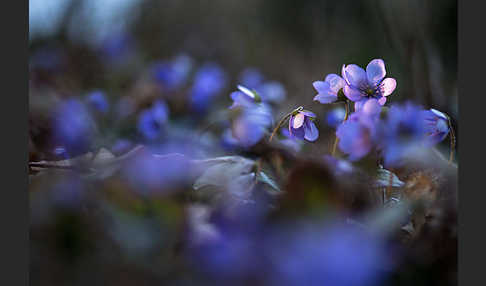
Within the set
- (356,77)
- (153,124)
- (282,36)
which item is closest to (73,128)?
(153,124)

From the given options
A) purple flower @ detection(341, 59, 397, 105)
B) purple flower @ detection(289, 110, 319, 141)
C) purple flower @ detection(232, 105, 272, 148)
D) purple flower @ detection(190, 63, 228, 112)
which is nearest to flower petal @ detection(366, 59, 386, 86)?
purple flower @ detection(341, 59, 397, 105)

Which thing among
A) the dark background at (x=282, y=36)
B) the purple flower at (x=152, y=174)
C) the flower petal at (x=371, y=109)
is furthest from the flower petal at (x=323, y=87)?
the dark background at (x=282, y=36)

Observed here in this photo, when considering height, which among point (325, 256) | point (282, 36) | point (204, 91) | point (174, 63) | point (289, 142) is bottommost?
point (325, 256)

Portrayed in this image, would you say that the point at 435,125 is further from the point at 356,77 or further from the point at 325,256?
the point at 325,256

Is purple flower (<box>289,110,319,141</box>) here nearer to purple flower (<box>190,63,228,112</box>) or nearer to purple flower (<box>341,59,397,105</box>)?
purple flower (<box>341,59,397,105</box>)

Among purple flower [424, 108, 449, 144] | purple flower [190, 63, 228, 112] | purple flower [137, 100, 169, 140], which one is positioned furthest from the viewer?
purple flower [190, 63, 228, 112]

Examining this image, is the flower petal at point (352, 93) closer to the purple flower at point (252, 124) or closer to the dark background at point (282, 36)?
the purple flower at point (252, 124)
